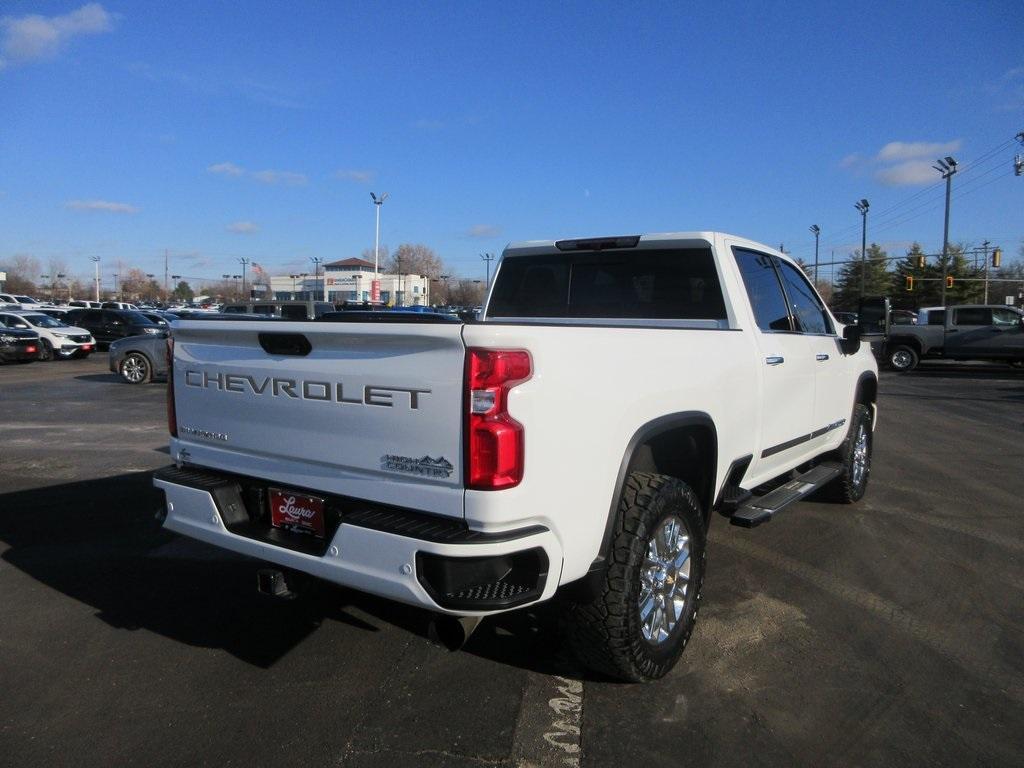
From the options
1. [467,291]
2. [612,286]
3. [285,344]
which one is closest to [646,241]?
[612,286]

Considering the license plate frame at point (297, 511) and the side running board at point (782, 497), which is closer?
the license plate frame at point (297, 511)

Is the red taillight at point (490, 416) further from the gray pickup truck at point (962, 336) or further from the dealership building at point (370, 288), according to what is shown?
the dealership building at point (370, 288)

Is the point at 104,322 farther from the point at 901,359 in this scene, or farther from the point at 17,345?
the point at 901,359

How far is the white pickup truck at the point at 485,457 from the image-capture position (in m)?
2.62

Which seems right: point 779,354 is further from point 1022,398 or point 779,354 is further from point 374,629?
point 1022,398

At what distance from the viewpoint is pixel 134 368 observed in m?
16.8

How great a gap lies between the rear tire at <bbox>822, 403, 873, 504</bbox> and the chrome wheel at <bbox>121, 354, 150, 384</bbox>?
1495 centimetres

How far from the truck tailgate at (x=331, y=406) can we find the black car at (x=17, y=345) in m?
22.7

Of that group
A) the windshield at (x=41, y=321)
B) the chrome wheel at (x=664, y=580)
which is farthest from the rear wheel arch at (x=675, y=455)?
the windshield at (x=41, y=321)

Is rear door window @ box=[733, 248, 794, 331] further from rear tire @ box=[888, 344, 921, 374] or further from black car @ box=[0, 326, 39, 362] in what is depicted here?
black car @ box=[0, 326, 39, 362]

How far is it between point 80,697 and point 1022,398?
1729cm

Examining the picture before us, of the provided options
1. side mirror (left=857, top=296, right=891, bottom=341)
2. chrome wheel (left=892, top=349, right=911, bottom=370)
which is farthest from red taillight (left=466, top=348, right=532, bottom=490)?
chrome wheel (left=892, top=349, right=911, bottom=370)

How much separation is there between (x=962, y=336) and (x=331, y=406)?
2348cm

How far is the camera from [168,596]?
14.2ft
